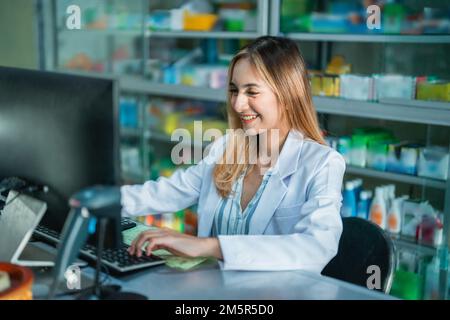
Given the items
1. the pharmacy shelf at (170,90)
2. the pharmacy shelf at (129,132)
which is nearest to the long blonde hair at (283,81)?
the pharmacy shelf at (170,90)

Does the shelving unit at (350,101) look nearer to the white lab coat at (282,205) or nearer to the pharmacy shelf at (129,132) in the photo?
the pharmacy shelf at (129,132)

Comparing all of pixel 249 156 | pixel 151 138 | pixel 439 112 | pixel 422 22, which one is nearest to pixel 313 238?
pixel 249 156

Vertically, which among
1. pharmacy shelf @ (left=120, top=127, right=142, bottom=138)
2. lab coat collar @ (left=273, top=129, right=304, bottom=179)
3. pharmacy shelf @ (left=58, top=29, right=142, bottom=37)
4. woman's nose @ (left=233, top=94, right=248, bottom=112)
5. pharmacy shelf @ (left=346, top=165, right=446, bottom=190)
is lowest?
pharmacy shelf @ (left=346, top=165, right=446, bottom=190)

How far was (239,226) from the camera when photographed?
1.71 meters

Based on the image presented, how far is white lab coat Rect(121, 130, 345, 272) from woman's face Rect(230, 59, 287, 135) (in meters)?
0.09

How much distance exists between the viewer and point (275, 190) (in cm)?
166

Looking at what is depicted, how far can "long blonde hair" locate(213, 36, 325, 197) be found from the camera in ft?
5.45

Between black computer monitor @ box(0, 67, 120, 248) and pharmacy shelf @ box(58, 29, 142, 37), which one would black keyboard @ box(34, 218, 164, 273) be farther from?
pharmacy shelf @ box(58, 29, 142, 37)

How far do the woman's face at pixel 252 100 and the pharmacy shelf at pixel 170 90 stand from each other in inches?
62.3

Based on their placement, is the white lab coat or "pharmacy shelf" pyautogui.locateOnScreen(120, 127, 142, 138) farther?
"pharmacy shelf" pyautogui.locateOnScreen(120, 127, 142, 138)

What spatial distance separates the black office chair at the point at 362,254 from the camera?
147 cm

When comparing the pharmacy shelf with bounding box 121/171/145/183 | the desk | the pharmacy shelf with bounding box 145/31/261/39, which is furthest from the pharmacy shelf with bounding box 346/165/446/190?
the pharmacy shelf with bounding box 121/171/145/183

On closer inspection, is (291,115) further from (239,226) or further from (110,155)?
(110,155)

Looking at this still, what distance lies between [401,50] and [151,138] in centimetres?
197
